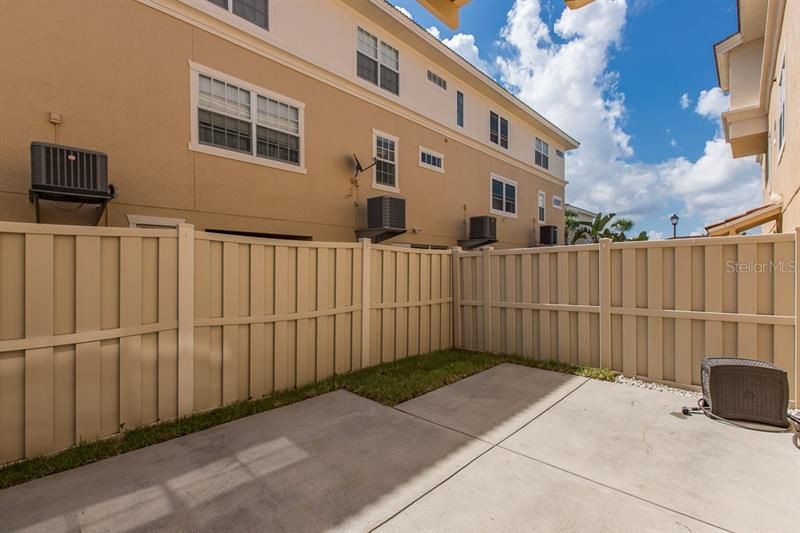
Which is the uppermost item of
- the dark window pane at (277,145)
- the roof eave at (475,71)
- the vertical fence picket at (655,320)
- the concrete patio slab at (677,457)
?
the roof eave at (475,71)

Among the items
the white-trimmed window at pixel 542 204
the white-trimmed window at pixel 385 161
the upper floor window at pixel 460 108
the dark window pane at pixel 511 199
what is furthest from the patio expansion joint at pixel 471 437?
the white-trimmed window at pixel 542 204

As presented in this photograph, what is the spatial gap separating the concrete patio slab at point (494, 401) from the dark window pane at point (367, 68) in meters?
8.14

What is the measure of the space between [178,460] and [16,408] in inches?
54.8

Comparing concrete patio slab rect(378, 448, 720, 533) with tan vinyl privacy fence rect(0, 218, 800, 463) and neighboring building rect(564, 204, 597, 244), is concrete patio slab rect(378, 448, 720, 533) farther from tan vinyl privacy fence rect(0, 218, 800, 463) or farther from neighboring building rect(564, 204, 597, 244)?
neighboring building rect(564, 204, 597, 244)

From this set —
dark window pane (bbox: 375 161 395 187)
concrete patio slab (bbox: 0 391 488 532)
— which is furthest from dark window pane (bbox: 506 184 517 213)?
concrete patio slab (bbox: 0 391 488 532)

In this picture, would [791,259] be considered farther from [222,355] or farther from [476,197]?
[476,197]

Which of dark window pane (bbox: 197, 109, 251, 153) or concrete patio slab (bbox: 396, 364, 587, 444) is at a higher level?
dark window pane (bbox: 197, 109, 251, 153)

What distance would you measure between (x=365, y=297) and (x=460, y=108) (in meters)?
9.68

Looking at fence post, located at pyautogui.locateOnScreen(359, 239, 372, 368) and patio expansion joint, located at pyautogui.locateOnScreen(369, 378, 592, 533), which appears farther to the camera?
fence post, located at pyautogui.locateOnScreen(359, 239, 372, 368)

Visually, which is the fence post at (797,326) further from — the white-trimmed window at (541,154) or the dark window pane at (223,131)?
the white-trimmed window at (541,154)

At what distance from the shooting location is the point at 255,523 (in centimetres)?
231

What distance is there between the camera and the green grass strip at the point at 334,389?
3.01m

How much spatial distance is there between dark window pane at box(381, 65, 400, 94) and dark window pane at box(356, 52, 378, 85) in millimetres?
257

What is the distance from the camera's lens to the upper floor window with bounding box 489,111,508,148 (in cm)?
1423
